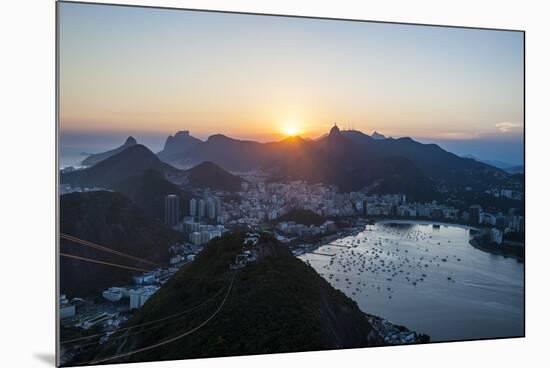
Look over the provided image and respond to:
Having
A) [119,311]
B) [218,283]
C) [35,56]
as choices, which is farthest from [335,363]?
[35,56]

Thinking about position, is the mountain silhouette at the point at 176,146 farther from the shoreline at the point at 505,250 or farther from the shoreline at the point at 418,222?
the shoreline at the point at 505,250

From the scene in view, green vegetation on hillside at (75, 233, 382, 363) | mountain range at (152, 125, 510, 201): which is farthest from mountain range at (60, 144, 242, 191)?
green vegetation on hillside at (75, 233, 382, 363)

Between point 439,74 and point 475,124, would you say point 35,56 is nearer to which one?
point 439,74

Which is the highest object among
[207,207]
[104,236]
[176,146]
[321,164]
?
[176,146]

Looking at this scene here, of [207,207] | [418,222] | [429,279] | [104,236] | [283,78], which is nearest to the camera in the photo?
[104,236]

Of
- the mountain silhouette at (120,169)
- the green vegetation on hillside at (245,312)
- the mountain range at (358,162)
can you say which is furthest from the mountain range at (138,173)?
the green vegetation on hillside at (245,312)

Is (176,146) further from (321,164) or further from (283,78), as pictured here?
(321,164)

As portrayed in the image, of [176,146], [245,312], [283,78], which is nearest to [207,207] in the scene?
[176,146]
